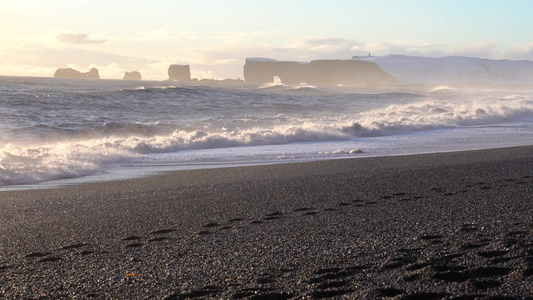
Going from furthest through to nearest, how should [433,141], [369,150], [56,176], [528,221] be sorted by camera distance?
[433,141] → [369,150] → [56,176] → [528,221]

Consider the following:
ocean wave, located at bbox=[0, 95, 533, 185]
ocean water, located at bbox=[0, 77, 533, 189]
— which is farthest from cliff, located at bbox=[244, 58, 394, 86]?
ocean wave, located at bbox=[0, 95, 533, 185]

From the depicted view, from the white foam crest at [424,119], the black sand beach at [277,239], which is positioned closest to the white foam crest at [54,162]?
the black sand beach at [277,239]

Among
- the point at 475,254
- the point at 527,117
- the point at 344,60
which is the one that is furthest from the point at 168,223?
the point at 344,60

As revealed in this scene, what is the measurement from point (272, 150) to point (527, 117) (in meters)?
17.5

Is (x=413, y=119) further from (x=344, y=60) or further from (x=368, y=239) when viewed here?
(x=344, y=60)

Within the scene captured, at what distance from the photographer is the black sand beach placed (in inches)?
125

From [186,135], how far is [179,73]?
101 m

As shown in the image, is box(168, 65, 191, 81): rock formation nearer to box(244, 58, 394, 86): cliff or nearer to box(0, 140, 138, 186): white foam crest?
box(244, 58, 394, 86): cliff

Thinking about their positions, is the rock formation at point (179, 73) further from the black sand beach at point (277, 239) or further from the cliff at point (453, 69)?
the black sand beach at point (277, 239)

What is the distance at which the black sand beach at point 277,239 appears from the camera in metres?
3.18

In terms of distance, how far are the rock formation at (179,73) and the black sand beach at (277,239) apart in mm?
107338

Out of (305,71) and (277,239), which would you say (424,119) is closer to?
(277,239)

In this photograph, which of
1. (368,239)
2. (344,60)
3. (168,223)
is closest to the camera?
(368,239)

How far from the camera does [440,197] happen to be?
6.11 m
